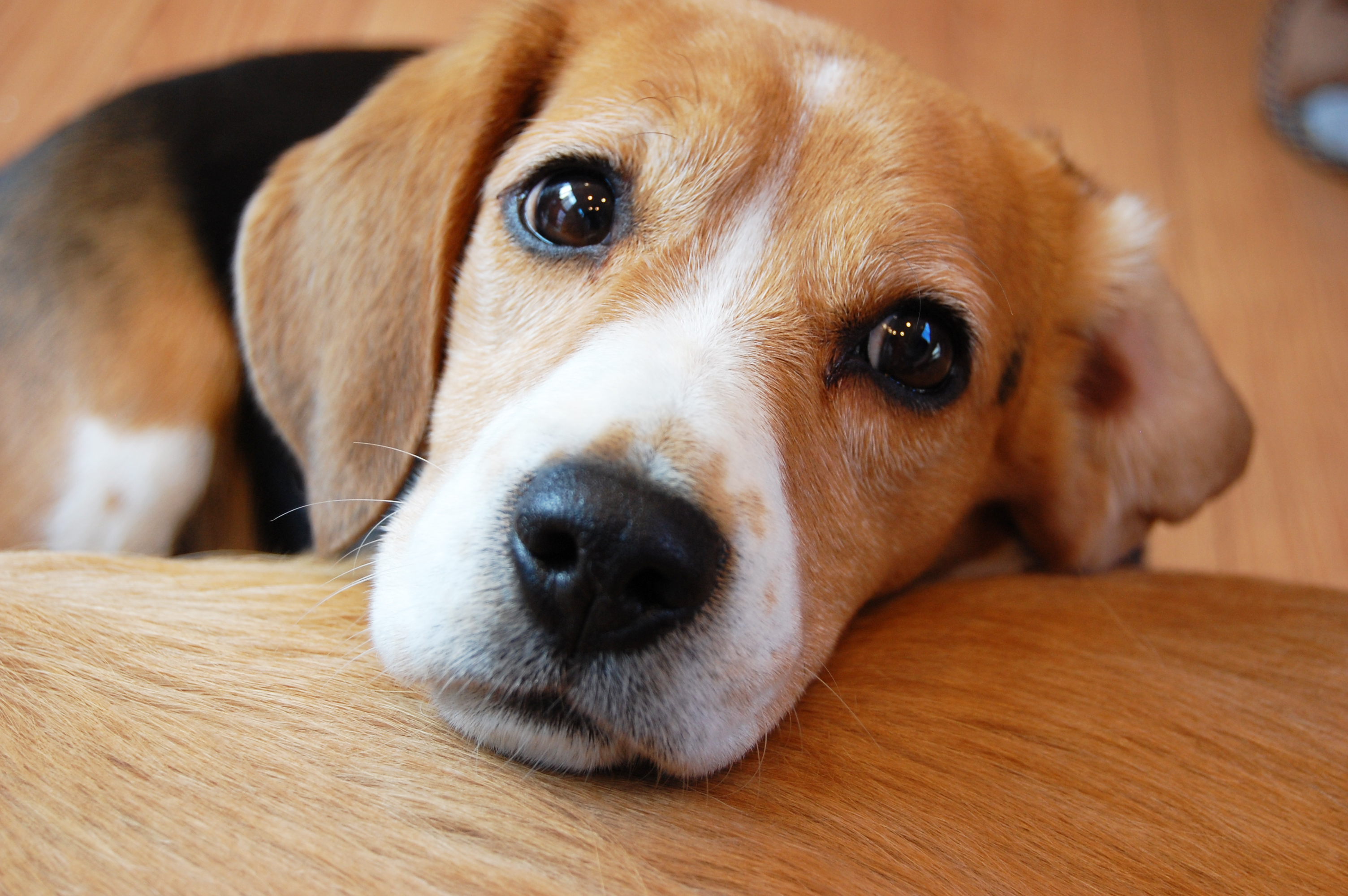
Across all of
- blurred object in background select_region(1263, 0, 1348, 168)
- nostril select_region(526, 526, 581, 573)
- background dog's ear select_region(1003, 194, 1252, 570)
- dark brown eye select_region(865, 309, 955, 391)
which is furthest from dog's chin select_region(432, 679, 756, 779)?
blurred object in background select_region(1263, 0, 1348, 168)

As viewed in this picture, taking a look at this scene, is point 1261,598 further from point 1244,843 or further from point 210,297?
point 210,297

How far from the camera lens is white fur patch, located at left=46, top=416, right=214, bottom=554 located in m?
1.85

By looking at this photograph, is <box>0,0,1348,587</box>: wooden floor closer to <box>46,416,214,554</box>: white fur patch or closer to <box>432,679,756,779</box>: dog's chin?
<box>46,416,214,554</box>: white fur patch

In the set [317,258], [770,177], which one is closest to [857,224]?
[770,177]

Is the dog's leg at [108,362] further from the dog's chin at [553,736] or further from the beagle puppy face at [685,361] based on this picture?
the dog's chin at [553,736]

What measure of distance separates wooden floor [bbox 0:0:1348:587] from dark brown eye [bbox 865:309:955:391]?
164cm

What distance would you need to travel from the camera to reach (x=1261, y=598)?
143 cm

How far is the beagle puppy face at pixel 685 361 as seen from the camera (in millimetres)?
1029

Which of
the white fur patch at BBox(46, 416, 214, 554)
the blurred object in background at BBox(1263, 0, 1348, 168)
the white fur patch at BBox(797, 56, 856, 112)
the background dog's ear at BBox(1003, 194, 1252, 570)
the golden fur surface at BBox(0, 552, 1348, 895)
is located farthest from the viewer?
the blurred object in background at BBox(1263, 0, 1348, 168)

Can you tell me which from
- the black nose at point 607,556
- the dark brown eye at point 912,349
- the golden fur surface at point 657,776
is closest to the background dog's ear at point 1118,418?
the dark brown eye at point 912,349

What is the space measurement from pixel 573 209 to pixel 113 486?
3.59ft

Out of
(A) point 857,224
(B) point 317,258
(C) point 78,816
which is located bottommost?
(C) point 78,816

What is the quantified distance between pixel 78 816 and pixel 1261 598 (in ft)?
4.90

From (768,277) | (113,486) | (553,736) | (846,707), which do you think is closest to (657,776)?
(553,736)
